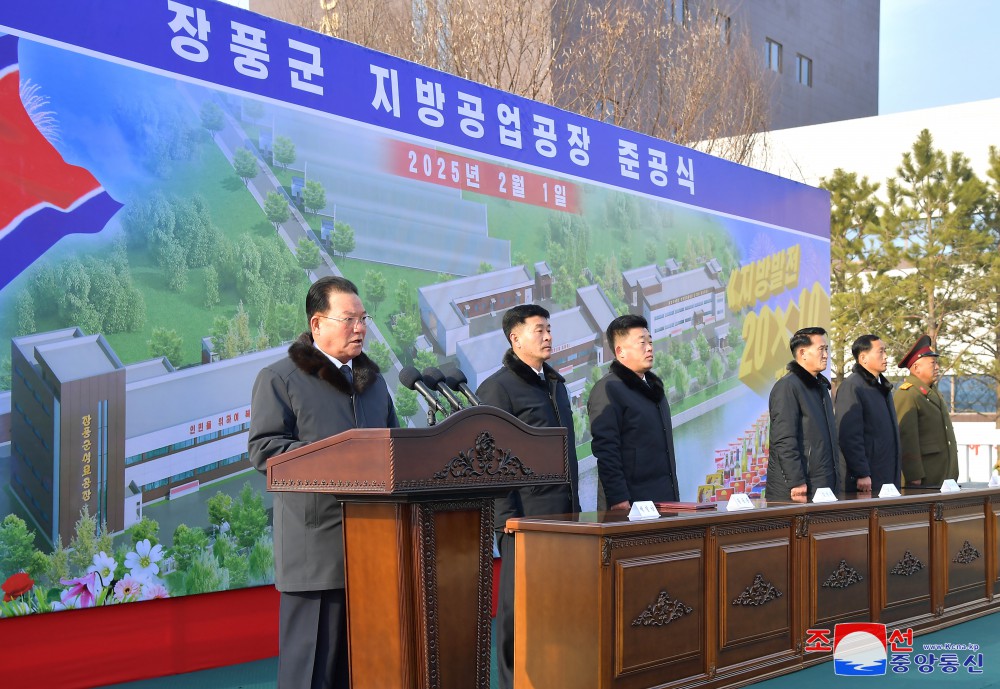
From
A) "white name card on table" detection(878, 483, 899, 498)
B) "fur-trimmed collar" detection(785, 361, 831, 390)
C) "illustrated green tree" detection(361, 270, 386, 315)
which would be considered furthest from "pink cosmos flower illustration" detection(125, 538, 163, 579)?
"white name card on table" detection(878, 483, 899, 498)

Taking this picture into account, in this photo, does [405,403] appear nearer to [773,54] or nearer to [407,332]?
[407,332]

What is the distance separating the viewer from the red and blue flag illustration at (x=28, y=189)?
3.47 m

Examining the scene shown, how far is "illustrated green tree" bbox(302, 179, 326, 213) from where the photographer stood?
438 centimetres

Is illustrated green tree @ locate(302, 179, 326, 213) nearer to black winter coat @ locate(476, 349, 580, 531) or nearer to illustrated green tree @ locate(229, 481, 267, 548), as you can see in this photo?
illustrated green tree @ locate(229, 481, 267, 548)

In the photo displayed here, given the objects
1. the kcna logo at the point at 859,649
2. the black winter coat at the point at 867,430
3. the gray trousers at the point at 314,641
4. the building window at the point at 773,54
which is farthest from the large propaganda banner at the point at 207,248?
the building window at the point at 773,54

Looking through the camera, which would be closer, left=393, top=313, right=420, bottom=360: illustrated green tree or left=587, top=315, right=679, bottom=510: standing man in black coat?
left=587, top=315, right=679, bottom=510: standing man in black coat

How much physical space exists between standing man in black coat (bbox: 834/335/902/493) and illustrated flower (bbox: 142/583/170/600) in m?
3.07

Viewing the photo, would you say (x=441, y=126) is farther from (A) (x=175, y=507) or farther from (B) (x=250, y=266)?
(A) (x=175, y=507)

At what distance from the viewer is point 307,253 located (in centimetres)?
437

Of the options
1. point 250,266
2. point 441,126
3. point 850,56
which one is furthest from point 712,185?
point 850,56

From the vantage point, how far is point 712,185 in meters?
6.79

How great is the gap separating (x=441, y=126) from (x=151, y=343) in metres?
1.77

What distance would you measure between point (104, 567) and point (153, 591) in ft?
0.70

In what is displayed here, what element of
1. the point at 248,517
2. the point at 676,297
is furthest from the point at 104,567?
the point at 676,297
